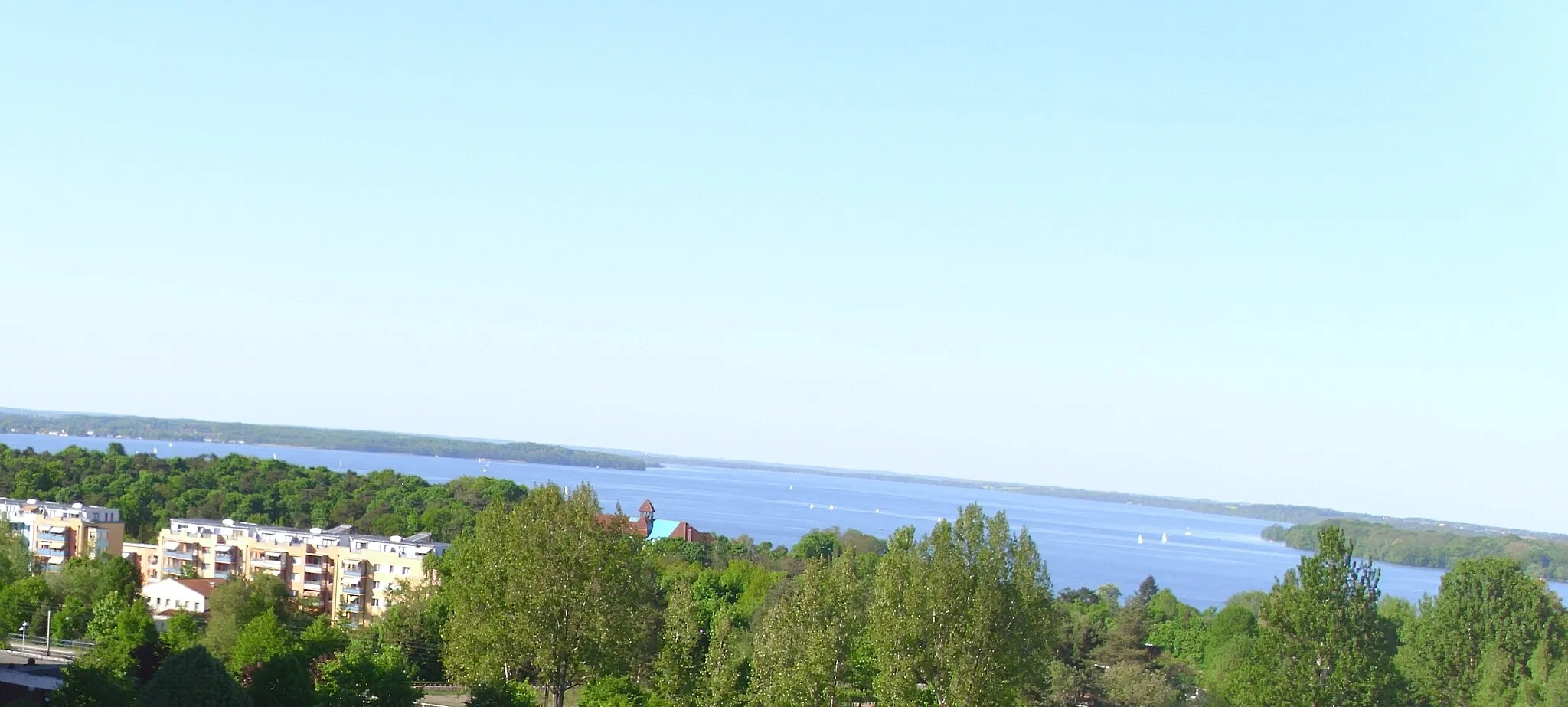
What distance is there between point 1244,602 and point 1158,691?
2055 centimetres

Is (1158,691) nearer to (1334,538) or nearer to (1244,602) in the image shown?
(1334,538)

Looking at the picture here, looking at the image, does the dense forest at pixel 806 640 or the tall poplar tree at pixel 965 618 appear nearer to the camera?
the dense forest at pixel 806 640

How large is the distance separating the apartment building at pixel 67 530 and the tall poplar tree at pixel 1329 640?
37.7m

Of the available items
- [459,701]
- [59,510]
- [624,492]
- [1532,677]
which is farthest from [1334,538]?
[624,492]

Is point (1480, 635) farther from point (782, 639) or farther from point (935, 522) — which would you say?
point (935, 522)

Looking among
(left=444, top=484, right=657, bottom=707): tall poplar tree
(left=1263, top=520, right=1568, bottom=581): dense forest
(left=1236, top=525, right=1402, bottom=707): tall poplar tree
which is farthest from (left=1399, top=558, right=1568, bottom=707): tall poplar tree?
(left=1263, top=520, right=1568, bottom=581): dense forest

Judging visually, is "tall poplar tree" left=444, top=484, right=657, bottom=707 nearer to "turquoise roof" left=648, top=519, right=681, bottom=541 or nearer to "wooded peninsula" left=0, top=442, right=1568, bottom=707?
"wooded peninsula" left=0, top=442, right=1568, bottom=707

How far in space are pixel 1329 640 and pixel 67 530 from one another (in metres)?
40.4

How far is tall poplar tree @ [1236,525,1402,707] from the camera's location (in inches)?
704

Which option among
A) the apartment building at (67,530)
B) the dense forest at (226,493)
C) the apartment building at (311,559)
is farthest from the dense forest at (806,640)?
the dense forest at (226,493)

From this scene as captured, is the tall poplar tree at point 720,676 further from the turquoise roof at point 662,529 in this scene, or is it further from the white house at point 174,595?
the turquoise roof at point 662,529

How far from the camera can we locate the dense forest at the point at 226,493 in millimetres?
51781

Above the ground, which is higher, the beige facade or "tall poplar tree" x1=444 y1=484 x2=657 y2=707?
"tall poplar tree" x1=444 y1=484 x2=657 y2=707

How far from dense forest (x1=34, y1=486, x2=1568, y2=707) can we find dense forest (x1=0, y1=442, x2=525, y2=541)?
24.3m
